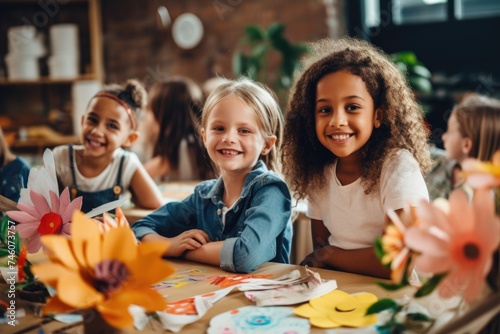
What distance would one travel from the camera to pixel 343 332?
838mm

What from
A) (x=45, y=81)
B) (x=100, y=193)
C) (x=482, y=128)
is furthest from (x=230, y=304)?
(x=45, y=81)

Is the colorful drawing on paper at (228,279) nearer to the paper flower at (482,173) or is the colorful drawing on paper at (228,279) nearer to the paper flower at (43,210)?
the paper flower at (43,210)

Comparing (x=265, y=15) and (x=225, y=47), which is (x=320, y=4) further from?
(x=225, y=47)

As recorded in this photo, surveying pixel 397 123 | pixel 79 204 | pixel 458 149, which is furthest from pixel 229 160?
pixel 458 149

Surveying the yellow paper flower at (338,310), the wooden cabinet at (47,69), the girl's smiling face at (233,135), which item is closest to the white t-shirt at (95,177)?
the girl's smiling face at (233,135)

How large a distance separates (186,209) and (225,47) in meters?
3.15

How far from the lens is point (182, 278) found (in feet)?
3.84

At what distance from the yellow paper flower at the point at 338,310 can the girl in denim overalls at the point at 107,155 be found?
3.74 ft

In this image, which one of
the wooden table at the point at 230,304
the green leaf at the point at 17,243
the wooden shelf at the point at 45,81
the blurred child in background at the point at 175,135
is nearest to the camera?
the wooden table at the point at 230,304

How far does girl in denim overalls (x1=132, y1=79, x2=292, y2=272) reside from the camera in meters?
1.33

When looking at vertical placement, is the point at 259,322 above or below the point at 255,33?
below

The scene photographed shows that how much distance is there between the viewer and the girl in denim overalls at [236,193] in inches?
52.3

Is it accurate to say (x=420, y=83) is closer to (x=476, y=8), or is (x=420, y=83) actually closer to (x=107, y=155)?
(x=476, y=8)

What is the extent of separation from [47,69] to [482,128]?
12.2 feet
